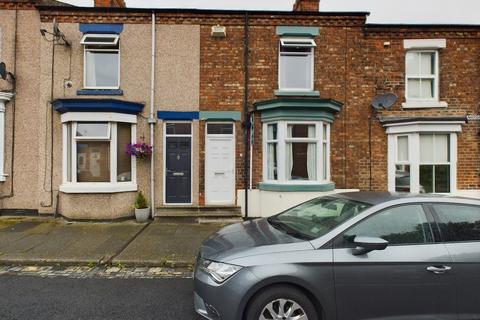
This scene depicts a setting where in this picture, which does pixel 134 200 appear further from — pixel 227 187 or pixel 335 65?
Answer: pixel 335 65

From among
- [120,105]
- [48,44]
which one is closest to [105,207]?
[120,105]

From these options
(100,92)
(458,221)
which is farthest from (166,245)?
(100,92)

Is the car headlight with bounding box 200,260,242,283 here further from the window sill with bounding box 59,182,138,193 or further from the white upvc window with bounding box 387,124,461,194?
the white upvc window with bounding box 387,124,461,194

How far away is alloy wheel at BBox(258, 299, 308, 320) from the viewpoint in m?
2.87

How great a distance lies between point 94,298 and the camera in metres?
3.96

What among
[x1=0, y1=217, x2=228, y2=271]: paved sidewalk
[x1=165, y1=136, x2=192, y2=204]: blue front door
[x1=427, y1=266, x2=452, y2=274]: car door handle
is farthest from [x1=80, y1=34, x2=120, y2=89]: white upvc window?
[x1=427, y1=266, x2=452, y2=274]: car door handle

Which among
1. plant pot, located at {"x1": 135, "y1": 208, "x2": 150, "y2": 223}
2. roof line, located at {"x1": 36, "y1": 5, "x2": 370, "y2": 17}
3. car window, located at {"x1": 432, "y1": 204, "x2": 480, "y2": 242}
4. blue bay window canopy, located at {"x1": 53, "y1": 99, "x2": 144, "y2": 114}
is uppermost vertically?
roof line, located at {"x1": 36, "y1": 5, "x2": 370, "y2": 17}

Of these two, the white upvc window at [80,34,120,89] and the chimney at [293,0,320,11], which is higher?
the chimney at [293,0,320,11]

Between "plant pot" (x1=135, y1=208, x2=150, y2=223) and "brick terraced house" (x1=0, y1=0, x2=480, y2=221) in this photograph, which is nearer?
"plant pot" (x1=135, y1=208, x2=150, y2=223)

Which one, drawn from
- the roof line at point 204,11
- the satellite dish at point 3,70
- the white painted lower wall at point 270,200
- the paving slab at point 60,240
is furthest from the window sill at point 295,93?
the satellite dish at point 3,70

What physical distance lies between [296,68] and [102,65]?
18.9ft

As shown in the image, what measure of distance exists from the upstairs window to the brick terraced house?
0.04m

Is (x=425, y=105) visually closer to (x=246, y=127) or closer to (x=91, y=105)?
(x=246, y=127)

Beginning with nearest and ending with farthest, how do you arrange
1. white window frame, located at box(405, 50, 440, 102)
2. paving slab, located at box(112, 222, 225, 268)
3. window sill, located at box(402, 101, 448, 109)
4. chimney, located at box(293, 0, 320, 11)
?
paving slab, located at box(112, 222, 225, 268) → window sill, located at box(402, 101, 448, 109) → white window frame, located at box(405, 50, 440, 102) → chimney, located at box(293, 0, 320, 11)
